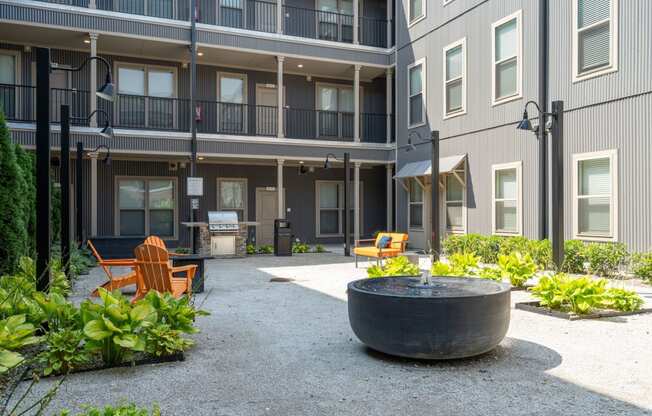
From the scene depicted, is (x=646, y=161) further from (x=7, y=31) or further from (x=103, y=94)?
(x=7, y=31)

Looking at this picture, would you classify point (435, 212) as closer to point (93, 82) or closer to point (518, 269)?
point (518, 269)

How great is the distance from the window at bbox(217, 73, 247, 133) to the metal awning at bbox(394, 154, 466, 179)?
565 centimetres

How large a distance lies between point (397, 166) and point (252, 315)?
11.7 m

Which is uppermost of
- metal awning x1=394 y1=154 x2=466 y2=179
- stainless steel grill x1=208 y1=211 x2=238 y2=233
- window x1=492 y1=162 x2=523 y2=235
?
metal awning x1=394 y1=154 x2=466 y2=179

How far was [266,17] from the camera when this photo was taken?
18016 millimetres

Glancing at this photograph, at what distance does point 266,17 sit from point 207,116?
159 inches

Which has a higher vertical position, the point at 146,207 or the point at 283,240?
the point at 146,207

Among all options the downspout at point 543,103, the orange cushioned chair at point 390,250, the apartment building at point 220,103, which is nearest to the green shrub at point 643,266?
the downspout at point 543,103

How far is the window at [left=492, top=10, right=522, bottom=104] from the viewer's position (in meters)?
12.4

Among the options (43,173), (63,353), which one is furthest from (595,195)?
(63,353)

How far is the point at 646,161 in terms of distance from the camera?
374 inches

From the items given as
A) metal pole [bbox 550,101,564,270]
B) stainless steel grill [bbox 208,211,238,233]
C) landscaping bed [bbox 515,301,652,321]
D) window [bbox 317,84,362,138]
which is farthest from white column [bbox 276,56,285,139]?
landscaping bed [bbox 515,301,652,321]

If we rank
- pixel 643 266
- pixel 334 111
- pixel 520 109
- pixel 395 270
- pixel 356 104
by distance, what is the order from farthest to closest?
pixel 334 111, pixel 356 104, pixel 520 109, pixel 643 266, pixel 395 270

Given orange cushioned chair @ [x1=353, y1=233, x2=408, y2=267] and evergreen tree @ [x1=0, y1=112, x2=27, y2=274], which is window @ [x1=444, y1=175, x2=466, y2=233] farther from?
evergreen tree @ [x1=0, y1=112, x2=27, y2=274]
